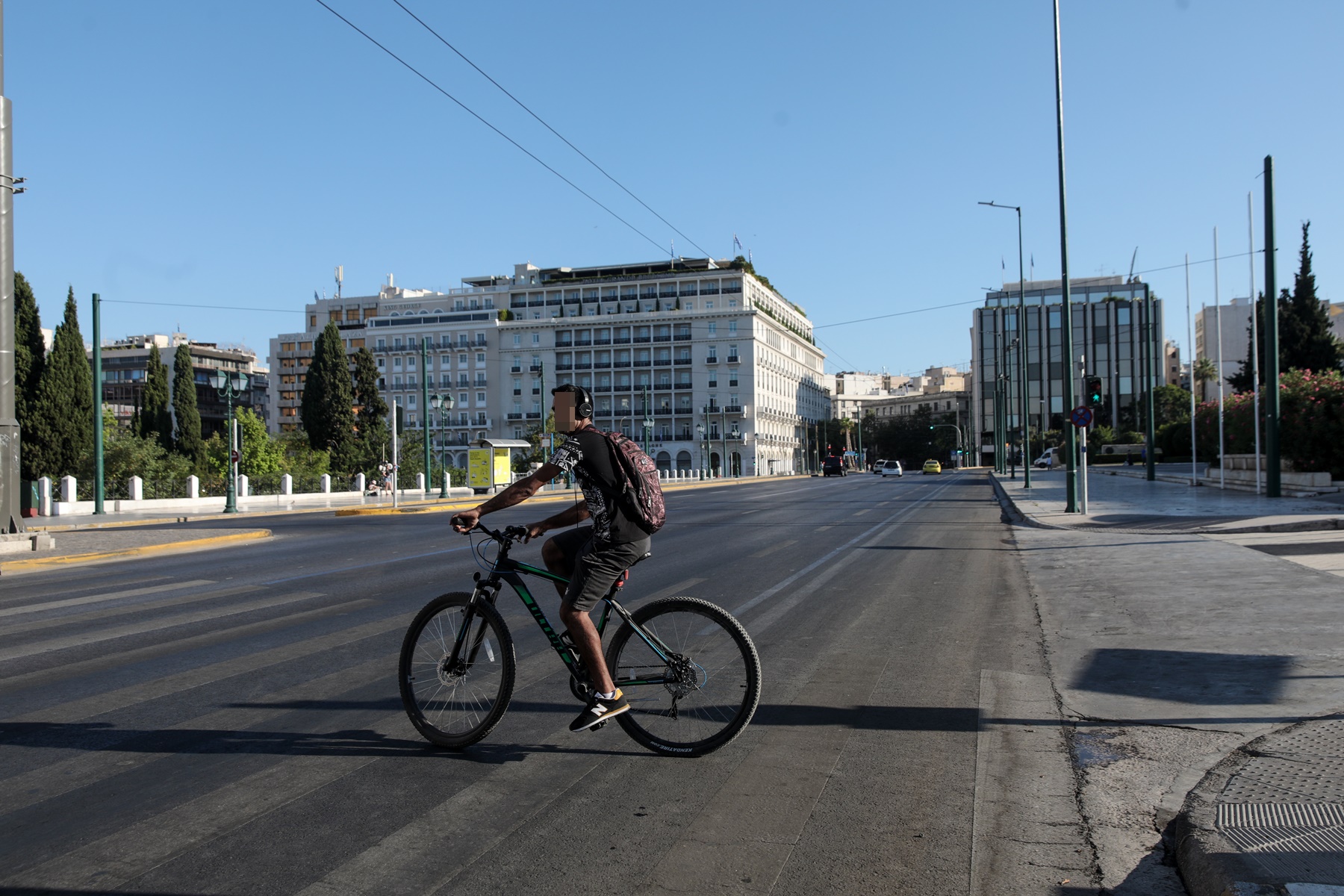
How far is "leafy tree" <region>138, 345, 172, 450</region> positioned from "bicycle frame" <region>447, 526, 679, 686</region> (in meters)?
64.2

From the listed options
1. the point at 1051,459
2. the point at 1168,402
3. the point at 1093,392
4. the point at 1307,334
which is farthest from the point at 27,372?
the point at 1168,402

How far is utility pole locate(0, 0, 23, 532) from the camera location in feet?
56.2

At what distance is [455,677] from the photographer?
492cm

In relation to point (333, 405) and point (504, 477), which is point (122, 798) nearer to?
point (504, 477)

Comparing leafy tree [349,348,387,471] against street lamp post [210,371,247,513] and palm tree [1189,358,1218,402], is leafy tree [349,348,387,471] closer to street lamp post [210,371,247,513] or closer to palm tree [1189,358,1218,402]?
street lamp post [210,371,247,513]

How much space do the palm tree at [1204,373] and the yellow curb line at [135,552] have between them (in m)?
94.8

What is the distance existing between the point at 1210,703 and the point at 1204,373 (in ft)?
348

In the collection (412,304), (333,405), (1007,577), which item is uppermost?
(412,304)

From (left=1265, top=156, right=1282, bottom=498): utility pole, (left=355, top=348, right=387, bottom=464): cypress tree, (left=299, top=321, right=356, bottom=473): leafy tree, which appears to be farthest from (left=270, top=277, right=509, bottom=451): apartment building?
(left=1265, top=156, right=1282, bottom=498): utility pole

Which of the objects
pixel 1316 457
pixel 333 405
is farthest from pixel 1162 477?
pixel 333 405

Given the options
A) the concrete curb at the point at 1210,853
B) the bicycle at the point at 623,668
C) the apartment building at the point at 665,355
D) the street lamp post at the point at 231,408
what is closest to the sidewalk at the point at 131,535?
the street lamp post at the point at 231,408

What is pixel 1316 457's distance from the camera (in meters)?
25.2

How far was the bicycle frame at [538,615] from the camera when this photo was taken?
15.6ft

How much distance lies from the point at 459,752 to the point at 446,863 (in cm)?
Answer: 137
